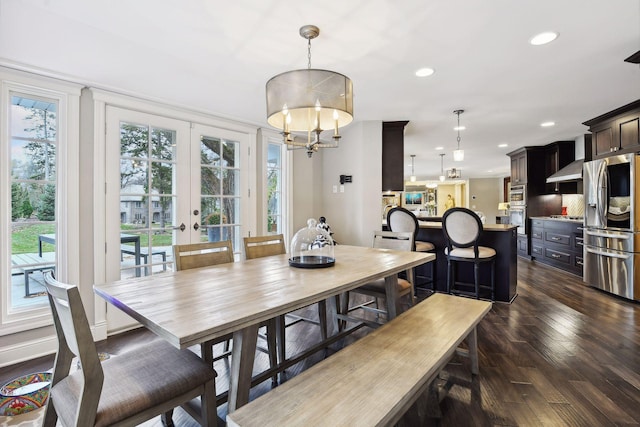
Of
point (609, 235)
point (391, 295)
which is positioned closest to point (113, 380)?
point (391, 295)

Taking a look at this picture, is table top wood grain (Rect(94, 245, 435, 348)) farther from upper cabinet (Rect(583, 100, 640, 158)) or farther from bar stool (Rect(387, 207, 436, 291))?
upper cabinet (Rect(583, 100, 640, 158))

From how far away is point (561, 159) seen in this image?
6.06 metres

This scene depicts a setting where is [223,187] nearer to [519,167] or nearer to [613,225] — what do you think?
[613,225]

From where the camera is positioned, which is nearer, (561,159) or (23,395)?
(23,395)

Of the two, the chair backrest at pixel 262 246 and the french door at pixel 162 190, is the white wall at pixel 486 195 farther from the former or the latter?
the chair backrest at pixel 262 246

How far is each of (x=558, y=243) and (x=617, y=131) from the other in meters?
2.19

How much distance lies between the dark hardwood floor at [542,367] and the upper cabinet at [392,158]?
1.97 metres

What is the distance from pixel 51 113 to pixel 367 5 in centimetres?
281

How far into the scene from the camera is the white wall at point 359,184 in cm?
421

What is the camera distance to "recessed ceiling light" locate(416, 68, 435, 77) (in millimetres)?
2646

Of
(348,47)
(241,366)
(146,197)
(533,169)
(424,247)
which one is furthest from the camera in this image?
(533,169)

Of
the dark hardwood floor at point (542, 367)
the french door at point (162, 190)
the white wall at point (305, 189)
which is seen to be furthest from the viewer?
the white wall at point (305, 189)

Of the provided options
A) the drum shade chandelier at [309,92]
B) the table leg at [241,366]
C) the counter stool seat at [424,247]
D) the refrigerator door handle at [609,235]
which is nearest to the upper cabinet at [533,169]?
the refrigerator door handle at [609,235]

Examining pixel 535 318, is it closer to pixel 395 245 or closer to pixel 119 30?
pixel 395 245
